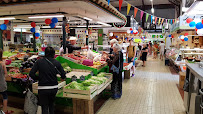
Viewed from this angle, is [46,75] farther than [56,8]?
No

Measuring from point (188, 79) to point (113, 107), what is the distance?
6.99ft

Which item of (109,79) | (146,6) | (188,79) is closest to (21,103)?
(109,79)

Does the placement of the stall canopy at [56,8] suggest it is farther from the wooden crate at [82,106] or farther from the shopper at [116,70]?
the wooden crate at [82,106]

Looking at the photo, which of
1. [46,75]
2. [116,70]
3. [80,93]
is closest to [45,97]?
[46,75]

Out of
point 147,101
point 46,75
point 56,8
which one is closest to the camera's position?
point 46,75

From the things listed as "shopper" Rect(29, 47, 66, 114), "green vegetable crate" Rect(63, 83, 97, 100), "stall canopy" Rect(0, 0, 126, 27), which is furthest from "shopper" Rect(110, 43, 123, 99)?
"shopper" Rect(29, 47, 66, 114)

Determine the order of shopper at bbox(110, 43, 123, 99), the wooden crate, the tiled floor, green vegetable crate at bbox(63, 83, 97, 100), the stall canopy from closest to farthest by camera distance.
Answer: green vegetable crate at bbox(63, 83, 97, 100)
the wooden crate
the tiled floor
the stall canopy
shopper at bbox(110, 43, 123, 99)

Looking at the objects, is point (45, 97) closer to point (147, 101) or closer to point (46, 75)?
point (46, 75)

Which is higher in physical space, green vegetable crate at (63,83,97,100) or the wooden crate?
green vegetable crate at (63,83,97,100)

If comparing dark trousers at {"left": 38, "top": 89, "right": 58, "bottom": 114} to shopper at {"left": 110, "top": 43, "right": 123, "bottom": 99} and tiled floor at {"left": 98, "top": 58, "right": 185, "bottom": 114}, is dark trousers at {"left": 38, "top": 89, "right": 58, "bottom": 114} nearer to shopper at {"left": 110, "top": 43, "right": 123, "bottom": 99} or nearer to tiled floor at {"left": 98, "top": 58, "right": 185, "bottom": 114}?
tiled floor at {"left": 98, "top": 58, "right": 185, "bottom": 114}

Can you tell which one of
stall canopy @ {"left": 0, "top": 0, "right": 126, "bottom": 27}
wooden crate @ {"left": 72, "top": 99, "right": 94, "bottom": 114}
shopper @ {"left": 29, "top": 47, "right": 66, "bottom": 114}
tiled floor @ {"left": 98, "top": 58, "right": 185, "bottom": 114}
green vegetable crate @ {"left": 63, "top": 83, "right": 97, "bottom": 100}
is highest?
stall canopy @ {"left": 0, "top": 0, "right": 126, "bottom": 27}

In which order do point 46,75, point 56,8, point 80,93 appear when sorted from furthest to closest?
point 56,8, point 80,93, point 46,75

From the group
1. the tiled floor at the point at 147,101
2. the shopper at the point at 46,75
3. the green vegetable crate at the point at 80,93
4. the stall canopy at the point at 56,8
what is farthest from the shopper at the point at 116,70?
the shopper at the point at 46,75

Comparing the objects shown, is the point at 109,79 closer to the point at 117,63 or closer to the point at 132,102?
the point at 117,63
